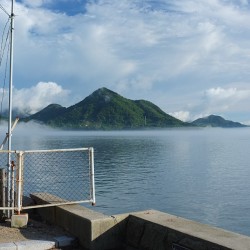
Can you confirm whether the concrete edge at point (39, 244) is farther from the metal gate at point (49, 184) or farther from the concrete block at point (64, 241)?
the metal gate at point (49, 184)

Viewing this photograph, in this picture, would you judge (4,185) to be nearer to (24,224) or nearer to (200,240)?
(24,224)

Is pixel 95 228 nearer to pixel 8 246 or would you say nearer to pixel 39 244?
pixel 39 244

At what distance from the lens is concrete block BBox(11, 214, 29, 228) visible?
9227 mm

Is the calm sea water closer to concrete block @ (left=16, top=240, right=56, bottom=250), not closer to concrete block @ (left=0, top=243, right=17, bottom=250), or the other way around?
concrete block @ (left=16, top=240, right=56, bottom=250)

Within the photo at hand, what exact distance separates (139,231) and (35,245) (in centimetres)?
205

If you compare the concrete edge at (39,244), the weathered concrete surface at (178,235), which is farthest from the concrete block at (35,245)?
the weathered concrete surface at (178,235)

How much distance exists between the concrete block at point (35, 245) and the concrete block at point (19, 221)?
3.71ft

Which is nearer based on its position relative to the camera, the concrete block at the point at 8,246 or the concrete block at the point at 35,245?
the concrete block at the point at 8,246

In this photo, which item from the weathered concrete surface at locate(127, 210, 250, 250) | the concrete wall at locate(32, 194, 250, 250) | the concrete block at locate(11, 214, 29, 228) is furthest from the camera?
the concrete block at locate(11, 214, 29, 228)

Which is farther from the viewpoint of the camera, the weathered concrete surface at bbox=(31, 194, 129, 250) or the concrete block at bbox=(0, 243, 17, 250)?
the weathered concrete surface at bbox=(31, 194, 129, 250)

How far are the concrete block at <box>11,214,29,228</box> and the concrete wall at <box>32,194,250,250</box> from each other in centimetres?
82

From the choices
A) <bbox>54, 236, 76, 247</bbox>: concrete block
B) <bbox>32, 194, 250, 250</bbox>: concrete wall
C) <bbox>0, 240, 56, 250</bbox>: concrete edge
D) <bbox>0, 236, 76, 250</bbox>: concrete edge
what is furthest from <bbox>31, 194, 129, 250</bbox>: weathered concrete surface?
<bbox>0, 240, 56, 250</bbox>: concrete edge

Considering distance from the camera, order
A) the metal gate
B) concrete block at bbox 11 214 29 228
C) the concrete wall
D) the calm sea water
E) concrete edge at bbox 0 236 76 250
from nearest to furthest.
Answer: the concrete wall < concrete edge at bbox 0 236 76 250 < concrete block at bbox 11 214 29 228 < the metal gate < the calm sea water

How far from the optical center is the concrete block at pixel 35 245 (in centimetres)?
788
